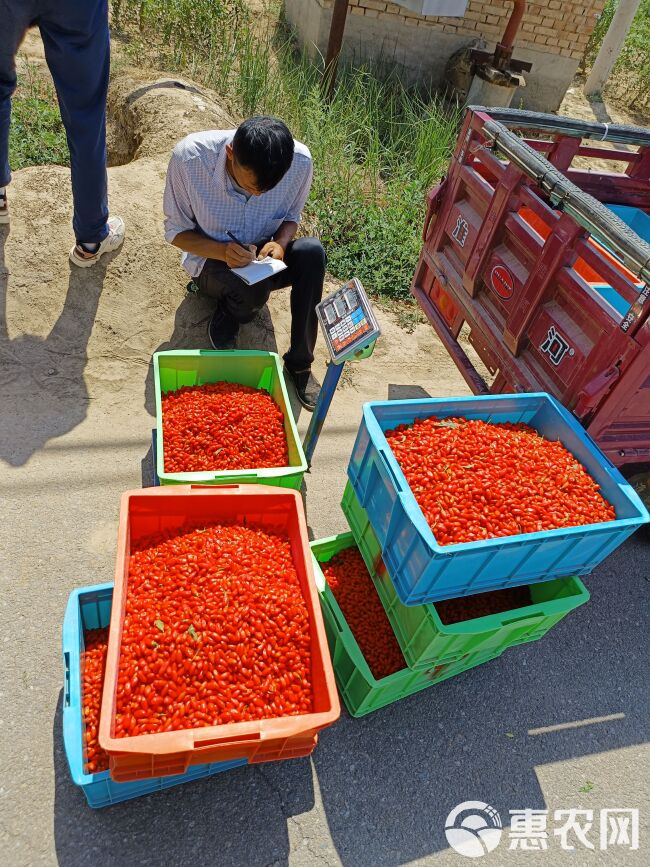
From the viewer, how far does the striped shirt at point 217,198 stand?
3.29m

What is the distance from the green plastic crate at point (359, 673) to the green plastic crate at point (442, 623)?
10 centimetres

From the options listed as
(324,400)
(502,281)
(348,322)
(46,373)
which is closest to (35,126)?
(46,373)

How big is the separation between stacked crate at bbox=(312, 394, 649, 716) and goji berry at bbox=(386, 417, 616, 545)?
Result: 80 millimetres

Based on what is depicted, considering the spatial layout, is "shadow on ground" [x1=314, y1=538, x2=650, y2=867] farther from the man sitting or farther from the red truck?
the man sitting

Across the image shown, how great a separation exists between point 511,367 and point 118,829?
2.80 metres

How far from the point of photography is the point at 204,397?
323 cm

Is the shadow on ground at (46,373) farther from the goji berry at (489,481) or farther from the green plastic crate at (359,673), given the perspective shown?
the goji berry at (489,481)

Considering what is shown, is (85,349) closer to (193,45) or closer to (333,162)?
(333,162)

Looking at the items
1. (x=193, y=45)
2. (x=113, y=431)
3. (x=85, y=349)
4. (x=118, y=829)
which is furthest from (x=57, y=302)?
(x=193, y=45)

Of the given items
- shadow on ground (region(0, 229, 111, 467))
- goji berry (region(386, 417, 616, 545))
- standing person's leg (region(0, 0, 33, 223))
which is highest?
standing person's leg (region(0, 0, 33, 223))

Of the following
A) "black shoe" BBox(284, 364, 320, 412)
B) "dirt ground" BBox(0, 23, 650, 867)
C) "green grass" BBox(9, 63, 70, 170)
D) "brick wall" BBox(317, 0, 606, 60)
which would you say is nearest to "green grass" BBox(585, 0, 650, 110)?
"brick wall" BBox(317, 0, 606, 60)

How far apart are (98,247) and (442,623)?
3.45 m

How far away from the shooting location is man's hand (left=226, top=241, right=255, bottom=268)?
335cm

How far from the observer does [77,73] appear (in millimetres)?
3408
